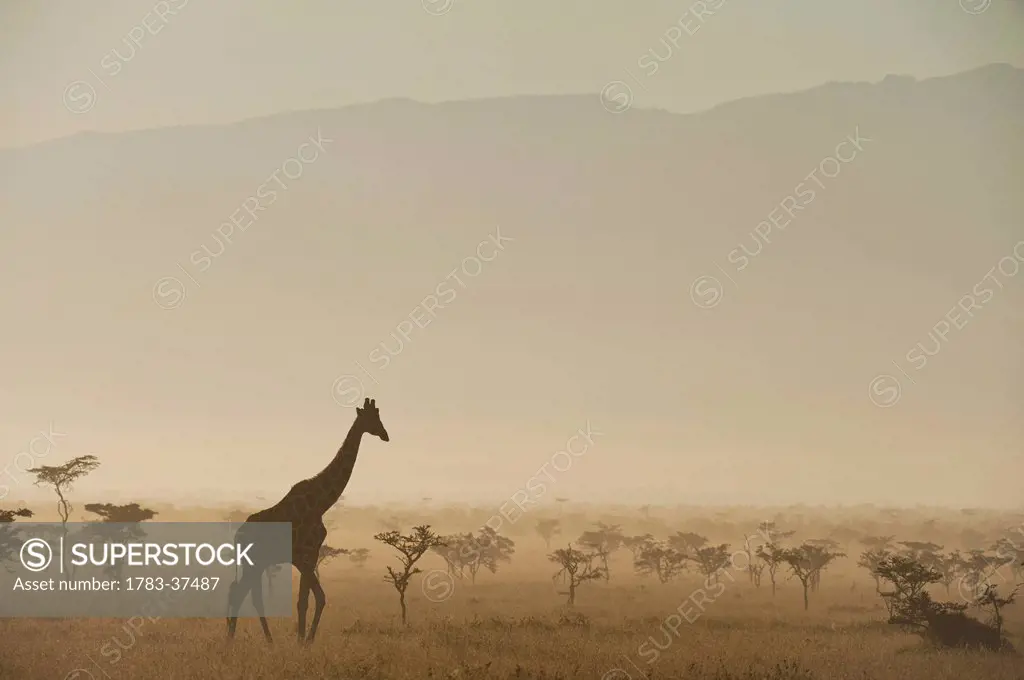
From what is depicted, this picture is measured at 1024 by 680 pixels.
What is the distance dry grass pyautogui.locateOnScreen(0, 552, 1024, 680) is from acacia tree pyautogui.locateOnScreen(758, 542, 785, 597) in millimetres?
313

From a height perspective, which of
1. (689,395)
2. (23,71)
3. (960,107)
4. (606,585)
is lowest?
(606,585)

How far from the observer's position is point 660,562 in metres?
11.0

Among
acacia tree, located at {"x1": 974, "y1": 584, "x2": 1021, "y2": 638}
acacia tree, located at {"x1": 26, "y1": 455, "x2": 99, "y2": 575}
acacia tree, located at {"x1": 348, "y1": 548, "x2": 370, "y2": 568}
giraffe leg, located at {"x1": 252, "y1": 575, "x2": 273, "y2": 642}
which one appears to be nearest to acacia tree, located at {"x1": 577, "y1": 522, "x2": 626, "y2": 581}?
acacia tree, located at {"x1": 348, "y1": 548, "x2": 370, "y2": 568}

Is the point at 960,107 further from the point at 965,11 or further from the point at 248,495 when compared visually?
the point at 248,495

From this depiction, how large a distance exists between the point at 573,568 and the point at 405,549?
2133 mm

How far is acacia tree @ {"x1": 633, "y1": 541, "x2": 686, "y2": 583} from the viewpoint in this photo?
10.9 m

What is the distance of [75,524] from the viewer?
11.3 metres

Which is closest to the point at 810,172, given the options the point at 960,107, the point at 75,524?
the point at 960,107

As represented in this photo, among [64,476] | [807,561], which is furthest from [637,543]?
[64,476]

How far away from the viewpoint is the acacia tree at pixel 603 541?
10992mm

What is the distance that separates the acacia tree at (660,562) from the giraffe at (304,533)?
3976 mm

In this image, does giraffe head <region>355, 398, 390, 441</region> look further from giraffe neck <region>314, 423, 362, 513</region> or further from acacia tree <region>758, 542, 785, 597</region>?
acacia tree <region>758, 542, 785, 597</region>

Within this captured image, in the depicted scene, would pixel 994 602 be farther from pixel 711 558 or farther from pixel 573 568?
pixel 573 568

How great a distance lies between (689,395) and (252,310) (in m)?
6.30
